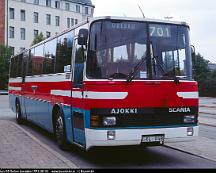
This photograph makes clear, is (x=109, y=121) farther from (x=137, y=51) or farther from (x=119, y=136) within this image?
(x=137, y=51)

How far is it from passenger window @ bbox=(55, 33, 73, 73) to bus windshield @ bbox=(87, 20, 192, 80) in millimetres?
1796

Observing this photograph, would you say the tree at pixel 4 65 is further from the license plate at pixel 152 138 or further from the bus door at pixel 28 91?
the license plate at pixel 152 138

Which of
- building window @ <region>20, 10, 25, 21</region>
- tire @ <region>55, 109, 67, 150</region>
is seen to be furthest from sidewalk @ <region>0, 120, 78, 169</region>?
building window @ <region>20, 10, 25, 21</region>

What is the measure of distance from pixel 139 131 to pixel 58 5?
86197mm

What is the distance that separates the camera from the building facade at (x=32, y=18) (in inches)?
3334

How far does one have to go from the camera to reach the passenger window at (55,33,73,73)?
11.2 m

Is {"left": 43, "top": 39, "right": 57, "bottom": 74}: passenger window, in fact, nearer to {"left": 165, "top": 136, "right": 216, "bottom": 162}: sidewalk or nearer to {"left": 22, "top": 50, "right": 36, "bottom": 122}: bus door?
{"left": 22, "top": 50, "right": 36, "bottom": 122}: bus door

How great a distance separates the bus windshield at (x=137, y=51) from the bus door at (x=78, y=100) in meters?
0.55

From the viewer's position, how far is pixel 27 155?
33.1 ft

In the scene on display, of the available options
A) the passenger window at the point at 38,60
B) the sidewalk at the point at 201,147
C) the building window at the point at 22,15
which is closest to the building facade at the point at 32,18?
the building window at the point at 22,15

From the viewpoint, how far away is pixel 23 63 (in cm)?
1814

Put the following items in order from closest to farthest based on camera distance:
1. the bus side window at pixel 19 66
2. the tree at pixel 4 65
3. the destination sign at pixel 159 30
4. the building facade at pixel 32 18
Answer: the destination sign at pixel 159 30, the bus side window at pixel 19 66, the tree at pixel 4 65, the building facade at pixel 32 18

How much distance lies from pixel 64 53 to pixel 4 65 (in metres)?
61.1

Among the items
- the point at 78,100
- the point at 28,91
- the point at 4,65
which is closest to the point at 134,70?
the point at 78,100
